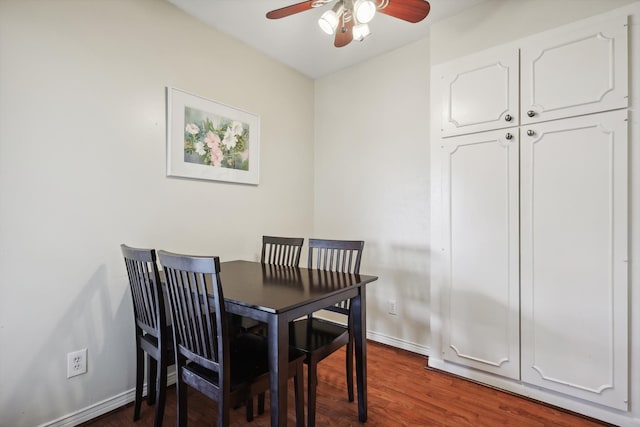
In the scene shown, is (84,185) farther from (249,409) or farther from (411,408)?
(411,408)

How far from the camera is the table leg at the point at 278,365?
1180 millimetres

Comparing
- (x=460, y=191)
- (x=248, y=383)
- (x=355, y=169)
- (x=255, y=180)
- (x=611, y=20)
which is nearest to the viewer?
(x=248, y=383)

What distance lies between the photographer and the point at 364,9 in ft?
4.76

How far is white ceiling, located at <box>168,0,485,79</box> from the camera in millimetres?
2104

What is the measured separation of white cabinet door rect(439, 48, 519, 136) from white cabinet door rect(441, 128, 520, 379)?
0.08m

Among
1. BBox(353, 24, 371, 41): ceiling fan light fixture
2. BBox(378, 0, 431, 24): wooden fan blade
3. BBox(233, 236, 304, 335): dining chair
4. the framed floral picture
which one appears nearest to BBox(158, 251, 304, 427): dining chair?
BBox(233, 236, 304, 335): dining chair

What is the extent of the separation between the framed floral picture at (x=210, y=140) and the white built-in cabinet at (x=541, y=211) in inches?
59.9

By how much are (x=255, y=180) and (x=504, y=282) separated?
6.54 ft

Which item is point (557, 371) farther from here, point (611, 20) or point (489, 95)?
Result: point (611, 20)

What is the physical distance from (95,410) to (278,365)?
132 centimetres

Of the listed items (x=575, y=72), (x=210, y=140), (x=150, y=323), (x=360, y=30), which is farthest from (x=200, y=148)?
(x=575, y=72)

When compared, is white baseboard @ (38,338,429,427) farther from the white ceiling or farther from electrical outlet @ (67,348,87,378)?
the white ceiling

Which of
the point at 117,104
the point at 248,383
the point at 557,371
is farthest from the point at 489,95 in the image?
the point at 117,104

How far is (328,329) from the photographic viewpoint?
1.79 m
